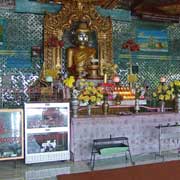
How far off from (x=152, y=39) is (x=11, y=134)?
5.18 metres

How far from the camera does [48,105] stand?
5066mm

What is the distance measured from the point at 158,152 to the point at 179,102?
42.7 inches

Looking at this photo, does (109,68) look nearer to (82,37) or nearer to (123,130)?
(82,37)

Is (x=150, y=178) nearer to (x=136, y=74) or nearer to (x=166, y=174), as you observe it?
(x=166, y=174)

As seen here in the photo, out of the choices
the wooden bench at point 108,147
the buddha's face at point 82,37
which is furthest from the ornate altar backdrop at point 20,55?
the wooden bench at point 108,147

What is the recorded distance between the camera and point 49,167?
486cm

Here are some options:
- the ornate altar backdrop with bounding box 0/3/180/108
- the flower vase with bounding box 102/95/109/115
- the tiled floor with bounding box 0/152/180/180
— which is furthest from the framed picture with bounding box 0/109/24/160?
the ornate altar backdrop with bounding box 0/3/180/108

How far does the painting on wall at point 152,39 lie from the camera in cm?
868

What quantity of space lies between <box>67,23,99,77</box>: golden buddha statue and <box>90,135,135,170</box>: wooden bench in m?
2.75

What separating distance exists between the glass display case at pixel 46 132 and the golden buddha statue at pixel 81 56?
106 inches

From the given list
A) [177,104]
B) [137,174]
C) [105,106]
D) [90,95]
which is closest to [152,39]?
[177,104]

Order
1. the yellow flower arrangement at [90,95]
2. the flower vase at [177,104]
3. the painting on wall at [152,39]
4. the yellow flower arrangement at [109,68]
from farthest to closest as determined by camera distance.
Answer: the painting on wall at [152,39]
the yellow flower arrangement at [109,68]
the flower vase at [177,104]
the yellow flower arrangement at [90,95]

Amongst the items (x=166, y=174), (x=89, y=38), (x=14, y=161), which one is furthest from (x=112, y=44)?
(x=166, y=174)

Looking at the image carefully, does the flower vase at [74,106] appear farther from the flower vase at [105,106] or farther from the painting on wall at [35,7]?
the painting on wall at [35,7]
